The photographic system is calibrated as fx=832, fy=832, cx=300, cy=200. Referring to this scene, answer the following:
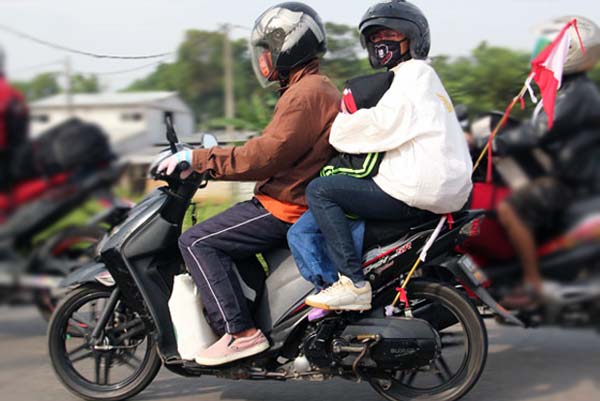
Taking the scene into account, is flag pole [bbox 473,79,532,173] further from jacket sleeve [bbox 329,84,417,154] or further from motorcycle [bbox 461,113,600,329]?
jacket sleeve [bbox 329,84,417,154]

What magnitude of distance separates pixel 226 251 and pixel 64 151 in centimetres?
199

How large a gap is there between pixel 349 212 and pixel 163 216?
0.89m

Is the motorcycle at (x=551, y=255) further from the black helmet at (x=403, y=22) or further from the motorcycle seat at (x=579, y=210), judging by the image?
the black helmet at (x=403, y=22)

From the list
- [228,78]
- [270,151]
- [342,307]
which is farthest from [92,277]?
Result: [228,78]

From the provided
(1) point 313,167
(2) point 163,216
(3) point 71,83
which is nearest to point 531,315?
(1) point 313,167

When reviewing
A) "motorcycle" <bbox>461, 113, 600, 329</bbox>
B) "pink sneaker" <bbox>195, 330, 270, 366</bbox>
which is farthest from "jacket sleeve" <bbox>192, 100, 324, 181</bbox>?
"motorcycle" <bbox>461, 113, 600, 329</bbox>

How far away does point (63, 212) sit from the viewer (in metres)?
5.39

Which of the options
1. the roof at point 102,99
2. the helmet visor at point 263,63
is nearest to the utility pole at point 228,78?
the roof at point 102,99

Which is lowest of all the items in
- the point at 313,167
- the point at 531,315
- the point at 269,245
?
the point at 531,315

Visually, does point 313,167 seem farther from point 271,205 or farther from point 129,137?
point 129,137

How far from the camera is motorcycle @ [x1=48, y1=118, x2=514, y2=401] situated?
3.54 metres

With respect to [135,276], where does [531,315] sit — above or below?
below

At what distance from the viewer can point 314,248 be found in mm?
3512

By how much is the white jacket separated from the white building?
71.8 inches
